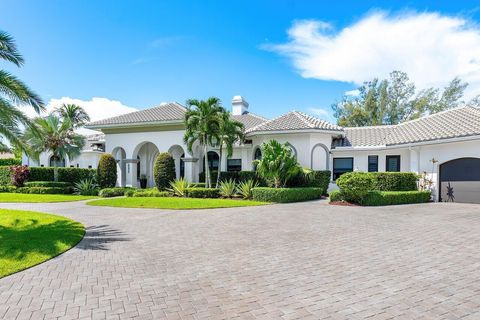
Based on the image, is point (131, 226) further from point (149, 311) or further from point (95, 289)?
point (149, 311)

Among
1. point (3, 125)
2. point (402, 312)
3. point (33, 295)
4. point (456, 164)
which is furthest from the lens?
point (456, 164)

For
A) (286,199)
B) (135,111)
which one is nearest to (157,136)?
(135,111)

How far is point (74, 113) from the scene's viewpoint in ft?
154

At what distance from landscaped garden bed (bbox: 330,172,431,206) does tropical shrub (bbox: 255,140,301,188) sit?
3321 millimetres

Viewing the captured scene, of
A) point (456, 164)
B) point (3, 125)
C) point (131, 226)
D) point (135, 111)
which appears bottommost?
point (131, 226)

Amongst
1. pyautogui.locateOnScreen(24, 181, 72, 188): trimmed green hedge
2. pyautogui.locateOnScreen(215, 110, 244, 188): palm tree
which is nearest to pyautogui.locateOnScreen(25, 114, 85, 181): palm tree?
pyautogui.locateOnScreen(24, 181, 72, 188): trimmed green hedge

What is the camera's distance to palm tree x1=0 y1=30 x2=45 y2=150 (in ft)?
34.9

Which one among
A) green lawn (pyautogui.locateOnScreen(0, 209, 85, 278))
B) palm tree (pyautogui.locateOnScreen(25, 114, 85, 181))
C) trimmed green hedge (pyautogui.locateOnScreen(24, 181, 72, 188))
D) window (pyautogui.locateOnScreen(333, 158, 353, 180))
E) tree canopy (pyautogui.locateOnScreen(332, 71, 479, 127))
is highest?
tree canopy (pyautogui.locateOnScreen(332, 71, 479, 127))

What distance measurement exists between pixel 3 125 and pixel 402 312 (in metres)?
15.5

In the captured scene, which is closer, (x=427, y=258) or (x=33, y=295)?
(x=33, y=295)

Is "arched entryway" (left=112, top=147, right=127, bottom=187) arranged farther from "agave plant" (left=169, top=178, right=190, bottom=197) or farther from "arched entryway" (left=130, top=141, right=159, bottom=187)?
"agave plant" (left=169, top=178, right=190, bottom=197)

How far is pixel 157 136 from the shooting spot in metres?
26.8

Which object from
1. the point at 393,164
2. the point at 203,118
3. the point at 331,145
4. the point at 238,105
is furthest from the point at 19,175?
the point at 393,164

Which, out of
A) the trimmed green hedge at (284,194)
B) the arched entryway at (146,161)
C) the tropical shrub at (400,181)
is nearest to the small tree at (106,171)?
the arched entryway at (146,161)
